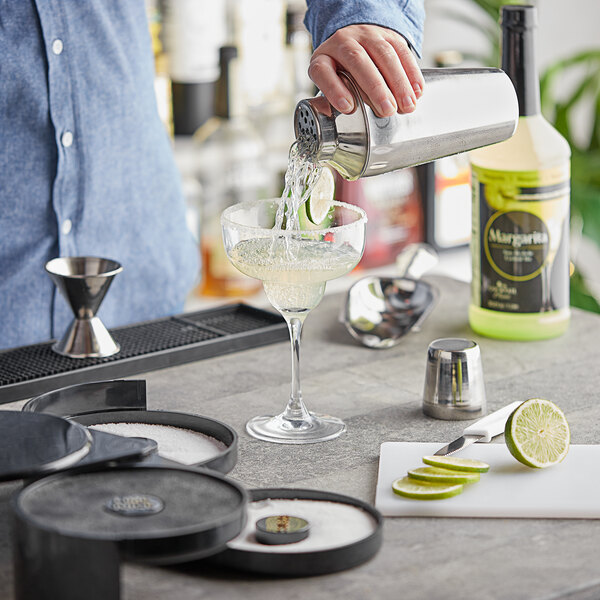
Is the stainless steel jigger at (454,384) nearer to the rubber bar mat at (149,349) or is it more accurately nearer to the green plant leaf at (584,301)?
the rubber bar mat at (149,349)

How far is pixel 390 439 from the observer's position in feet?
3.78

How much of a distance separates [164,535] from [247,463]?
0.36m

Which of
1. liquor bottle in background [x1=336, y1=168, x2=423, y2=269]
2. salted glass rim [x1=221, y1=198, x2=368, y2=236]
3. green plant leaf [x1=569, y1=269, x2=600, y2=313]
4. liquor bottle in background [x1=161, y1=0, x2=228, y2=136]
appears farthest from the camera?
liquor bottle in background [x1=336, y1=168, x2=423, y2=269]

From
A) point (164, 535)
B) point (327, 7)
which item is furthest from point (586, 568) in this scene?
point (327, 7)

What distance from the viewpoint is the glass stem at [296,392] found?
1192 mm

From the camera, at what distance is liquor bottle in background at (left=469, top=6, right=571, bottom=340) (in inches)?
55.8

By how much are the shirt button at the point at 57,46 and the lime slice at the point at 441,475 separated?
0.89 meters

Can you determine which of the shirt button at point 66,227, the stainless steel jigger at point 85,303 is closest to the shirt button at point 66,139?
the shirt button at point 66,227

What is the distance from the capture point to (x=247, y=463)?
43.1 inches

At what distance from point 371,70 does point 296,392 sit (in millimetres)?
363

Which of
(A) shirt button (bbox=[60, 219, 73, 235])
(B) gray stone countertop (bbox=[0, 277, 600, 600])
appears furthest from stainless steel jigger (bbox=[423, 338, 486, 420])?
(A) shirt button (bbox=[60, 219, 73, 235])

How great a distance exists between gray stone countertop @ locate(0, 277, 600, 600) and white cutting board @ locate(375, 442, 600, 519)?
1 centimetres

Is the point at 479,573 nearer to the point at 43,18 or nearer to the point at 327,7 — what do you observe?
the point at 327,7

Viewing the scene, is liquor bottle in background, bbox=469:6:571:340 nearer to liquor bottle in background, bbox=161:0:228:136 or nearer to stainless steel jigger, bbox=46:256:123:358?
stainless steel jigger, bbox=46:256:123:358
